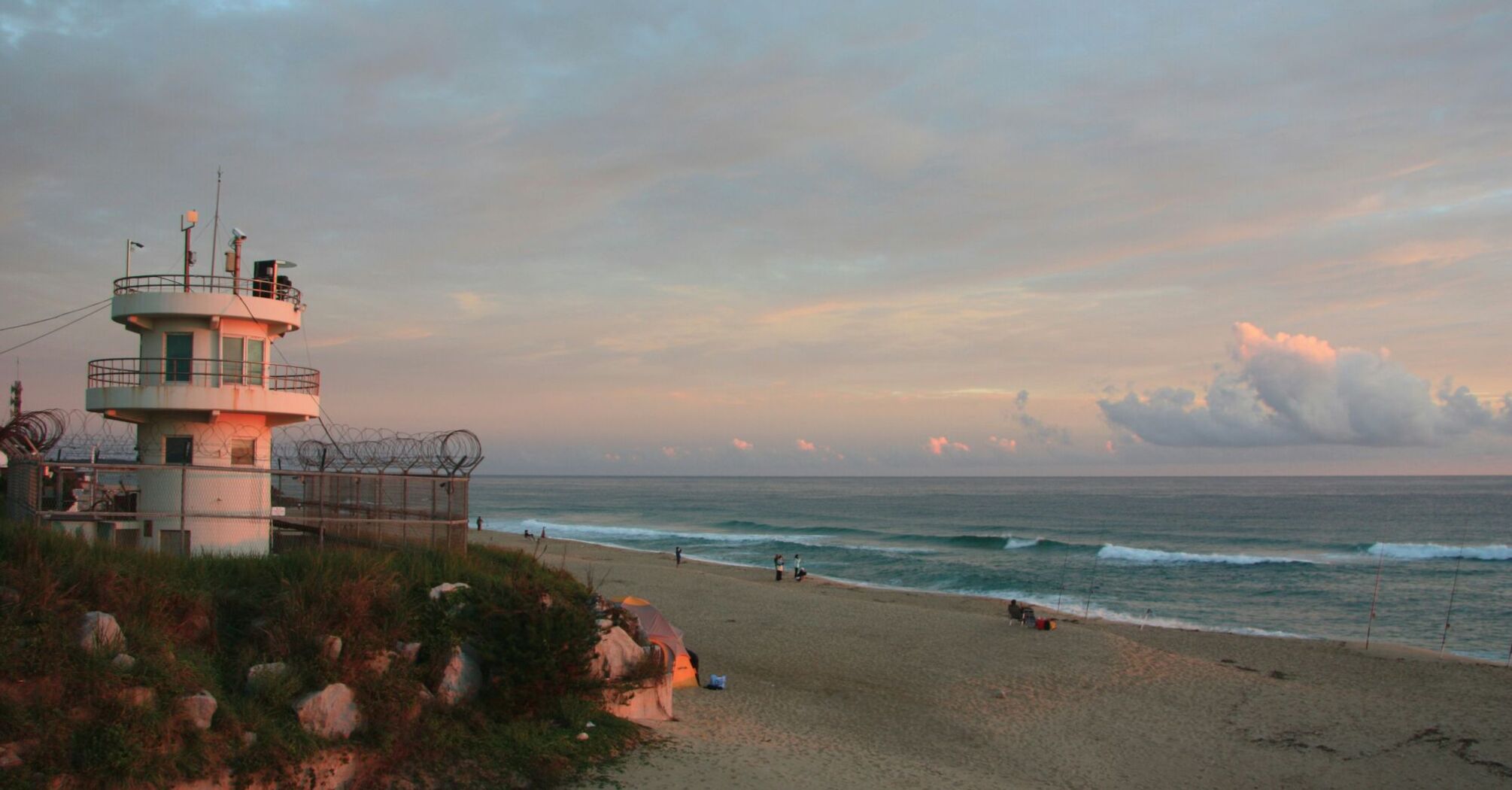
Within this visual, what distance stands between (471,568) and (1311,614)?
28.2 metres

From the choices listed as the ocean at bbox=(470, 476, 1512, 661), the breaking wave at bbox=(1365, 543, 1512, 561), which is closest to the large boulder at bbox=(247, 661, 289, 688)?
the ocean at bbox=(470, 476, 1512, 661)

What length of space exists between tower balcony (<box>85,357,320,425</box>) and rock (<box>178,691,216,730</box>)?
25.9 feet

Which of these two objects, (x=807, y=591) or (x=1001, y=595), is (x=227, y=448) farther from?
(x=1001, y=595)

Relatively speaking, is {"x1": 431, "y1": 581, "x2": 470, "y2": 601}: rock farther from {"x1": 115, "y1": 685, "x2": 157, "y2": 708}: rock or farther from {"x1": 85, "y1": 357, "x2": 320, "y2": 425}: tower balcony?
{"x1": 85, "y1": 357, "x2": 320, "y2": 425}: tower balcony

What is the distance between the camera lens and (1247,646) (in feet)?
77.3

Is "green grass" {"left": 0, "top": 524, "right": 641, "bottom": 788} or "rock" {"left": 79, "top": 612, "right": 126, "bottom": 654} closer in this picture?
"green grass" {"left": 0, "top": 524, "right": 641, "bottom": 788}

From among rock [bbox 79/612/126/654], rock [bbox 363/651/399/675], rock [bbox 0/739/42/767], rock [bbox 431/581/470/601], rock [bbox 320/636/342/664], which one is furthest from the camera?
rock [bbox 431/581/470/601]

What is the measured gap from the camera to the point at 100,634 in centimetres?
882

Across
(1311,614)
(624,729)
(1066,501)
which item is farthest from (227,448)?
(1066,501)

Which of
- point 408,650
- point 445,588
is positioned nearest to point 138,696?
point 408,650

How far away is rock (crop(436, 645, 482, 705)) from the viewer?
10.3 metres

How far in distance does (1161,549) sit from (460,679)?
5152 cm

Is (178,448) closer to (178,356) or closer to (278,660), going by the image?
(178,356)

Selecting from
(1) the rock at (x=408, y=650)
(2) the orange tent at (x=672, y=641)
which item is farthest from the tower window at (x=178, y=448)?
(1) the rock at (x=408, y=650)
